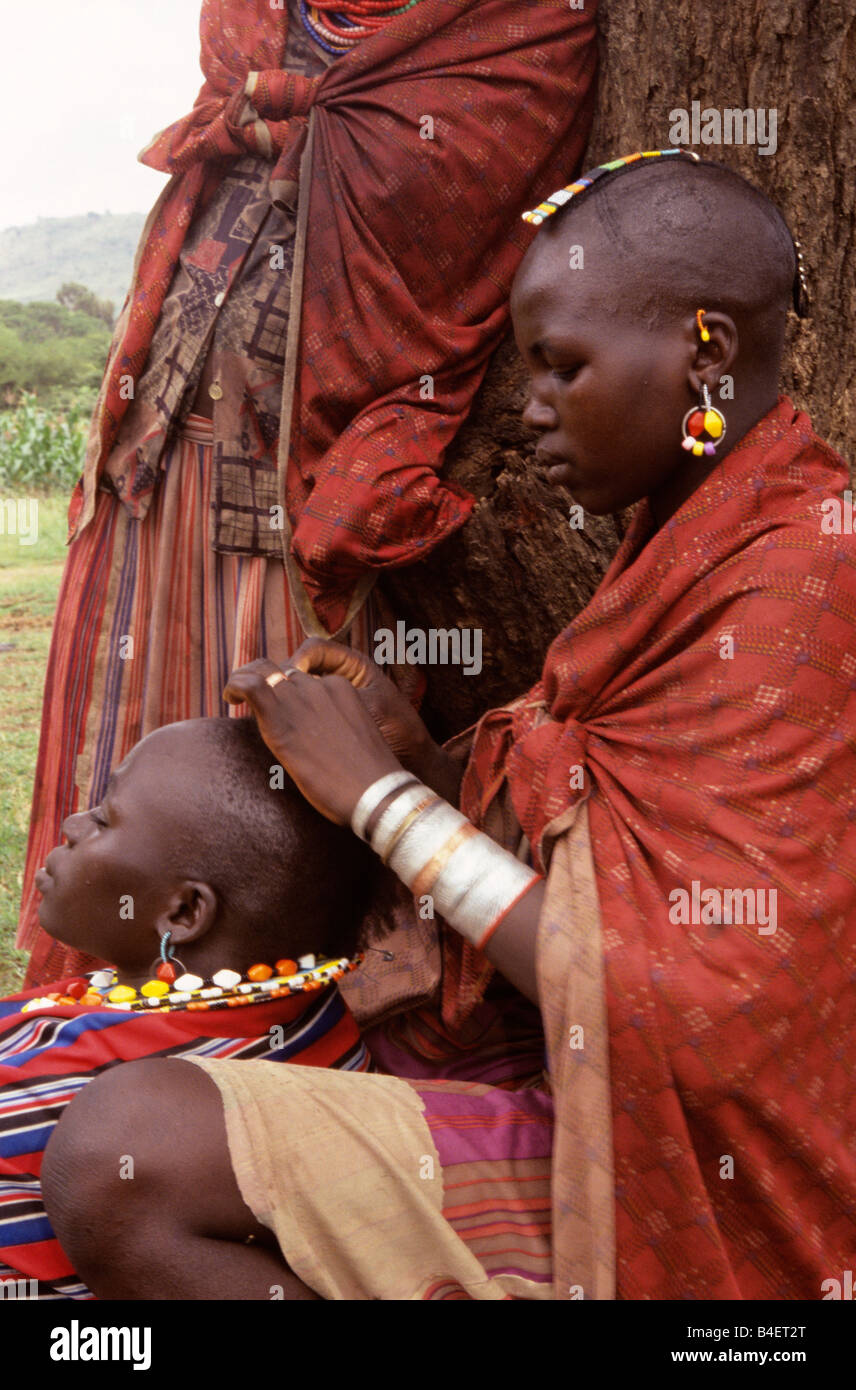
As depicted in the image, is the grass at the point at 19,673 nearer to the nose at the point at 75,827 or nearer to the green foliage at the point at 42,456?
the green foliage at the point at 42,456

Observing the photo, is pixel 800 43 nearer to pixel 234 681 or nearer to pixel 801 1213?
pixel 234 681

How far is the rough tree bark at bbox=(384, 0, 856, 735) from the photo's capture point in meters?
2.58

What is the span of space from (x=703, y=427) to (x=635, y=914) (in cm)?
69

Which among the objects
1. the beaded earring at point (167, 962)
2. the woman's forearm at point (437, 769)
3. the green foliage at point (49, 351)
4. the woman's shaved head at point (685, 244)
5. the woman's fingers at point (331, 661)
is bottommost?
the beaded earring at point (167, 962)

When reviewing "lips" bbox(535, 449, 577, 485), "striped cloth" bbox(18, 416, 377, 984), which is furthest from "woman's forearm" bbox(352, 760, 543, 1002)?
"striped cloth" bbox(18, 416, 377, 984)

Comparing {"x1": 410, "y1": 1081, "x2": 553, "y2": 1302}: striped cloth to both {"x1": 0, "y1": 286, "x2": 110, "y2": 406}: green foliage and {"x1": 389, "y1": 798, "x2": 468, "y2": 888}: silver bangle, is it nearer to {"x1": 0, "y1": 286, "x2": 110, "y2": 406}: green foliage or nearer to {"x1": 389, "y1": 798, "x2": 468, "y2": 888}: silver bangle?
{"x1": 389, "y1": 798, "x2": 468, "y2": 888}: silver bangle

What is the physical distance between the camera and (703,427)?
6.13ft

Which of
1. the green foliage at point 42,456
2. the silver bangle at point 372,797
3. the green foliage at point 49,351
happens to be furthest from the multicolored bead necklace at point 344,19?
the green foliage at point 49,351

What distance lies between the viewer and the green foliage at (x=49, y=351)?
39.9 feet

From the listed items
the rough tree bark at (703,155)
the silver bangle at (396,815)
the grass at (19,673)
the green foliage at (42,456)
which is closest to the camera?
the silver bangle at (396,815)

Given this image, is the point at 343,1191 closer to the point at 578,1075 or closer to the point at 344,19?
the point at 578,1075

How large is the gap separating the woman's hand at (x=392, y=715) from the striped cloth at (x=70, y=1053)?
1.43 ft

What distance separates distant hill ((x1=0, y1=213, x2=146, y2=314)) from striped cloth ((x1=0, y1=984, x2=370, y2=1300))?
44.8 ft
